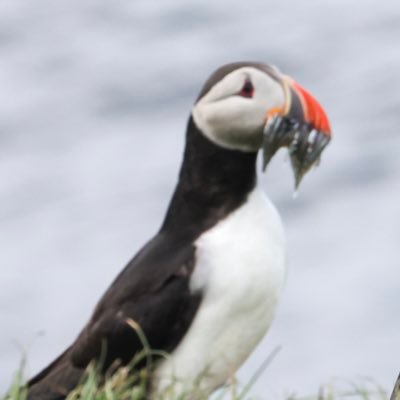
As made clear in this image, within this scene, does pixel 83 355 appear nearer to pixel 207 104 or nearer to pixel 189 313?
pixel 189 313

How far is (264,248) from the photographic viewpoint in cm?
640

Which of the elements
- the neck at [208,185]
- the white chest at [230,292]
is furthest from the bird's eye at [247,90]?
the white chest at [230,292]

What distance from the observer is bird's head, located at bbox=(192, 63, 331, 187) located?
20.9 feet

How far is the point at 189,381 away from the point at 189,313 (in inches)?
8.2

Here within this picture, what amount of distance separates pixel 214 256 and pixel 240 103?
1.56 feet

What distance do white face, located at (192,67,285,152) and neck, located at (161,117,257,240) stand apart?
91mm

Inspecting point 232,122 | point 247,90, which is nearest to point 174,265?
point 232,122

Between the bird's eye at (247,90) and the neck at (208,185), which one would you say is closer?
the bird's eye at (247,90)

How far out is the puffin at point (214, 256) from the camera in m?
6.39

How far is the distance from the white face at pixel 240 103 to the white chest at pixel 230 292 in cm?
24

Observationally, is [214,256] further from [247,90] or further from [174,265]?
[247,90]

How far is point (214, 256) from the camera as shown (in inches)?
252

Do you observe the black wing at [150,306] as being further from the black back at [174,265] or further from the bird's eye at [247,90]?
the bird's eye at [247,90]

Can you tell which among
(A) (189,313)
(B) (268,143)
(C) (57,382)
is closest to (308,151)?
(B) (268,143)
